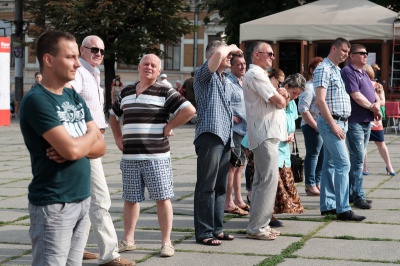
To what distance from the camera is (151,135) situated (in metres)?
6.97

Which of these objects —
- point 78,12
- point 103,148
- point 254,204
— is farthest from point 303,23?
point 103,148

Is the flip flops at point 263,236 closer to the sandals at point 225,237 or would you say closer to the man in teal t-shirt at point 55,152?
the sandals at point 225,237

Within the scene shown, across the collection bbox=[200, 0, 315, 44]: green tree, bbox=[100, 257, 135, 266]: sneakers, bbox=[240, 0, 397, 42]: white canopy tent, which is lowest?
bbox=[100, 257, 135, 266]: sneakers

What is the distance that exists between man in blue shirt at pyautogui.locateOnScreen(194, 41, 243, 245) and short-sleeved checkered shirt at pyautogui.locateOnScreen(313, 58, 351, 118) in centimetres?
159

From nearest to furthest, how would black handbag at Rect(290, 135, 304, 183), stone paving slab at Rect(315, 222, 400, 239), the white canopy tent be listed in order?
stone paving slab at Rect(315, 222, 400, 239)
black handbag at Rect(290, 135, 304, 183)
the white canopy tent

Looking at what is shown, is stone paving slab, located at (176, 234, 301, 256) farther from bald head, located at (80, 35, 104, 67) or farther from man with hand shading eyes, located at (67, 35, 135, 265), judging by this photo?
bald head, located at (80, 35, 104, 67)

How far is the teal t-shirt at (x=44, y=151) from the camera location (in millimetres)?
4285

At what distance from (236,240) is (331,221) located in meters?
1.46

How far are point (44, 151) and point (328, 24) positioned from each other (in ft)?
66.7

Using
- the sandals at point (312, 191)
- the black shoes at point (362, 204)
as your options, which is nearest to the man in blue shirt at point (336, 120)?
the black shoes at point (362, 204)

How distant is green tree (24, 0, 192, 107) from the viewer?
35.8m

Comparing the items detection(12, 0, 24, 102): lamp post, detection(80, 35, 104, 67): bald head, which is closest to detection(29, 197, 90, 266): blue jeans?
detection(80, 35, 104, 67): bald head

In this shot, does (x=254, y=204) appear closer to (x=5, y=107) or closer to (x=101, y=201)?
(x=101, y=201)

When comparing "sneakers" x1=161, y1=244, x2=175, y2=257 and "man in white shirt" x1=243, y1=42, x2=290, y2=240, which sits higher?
"man in white shirt" x1=243, y1=42, x2=290, y2=240
